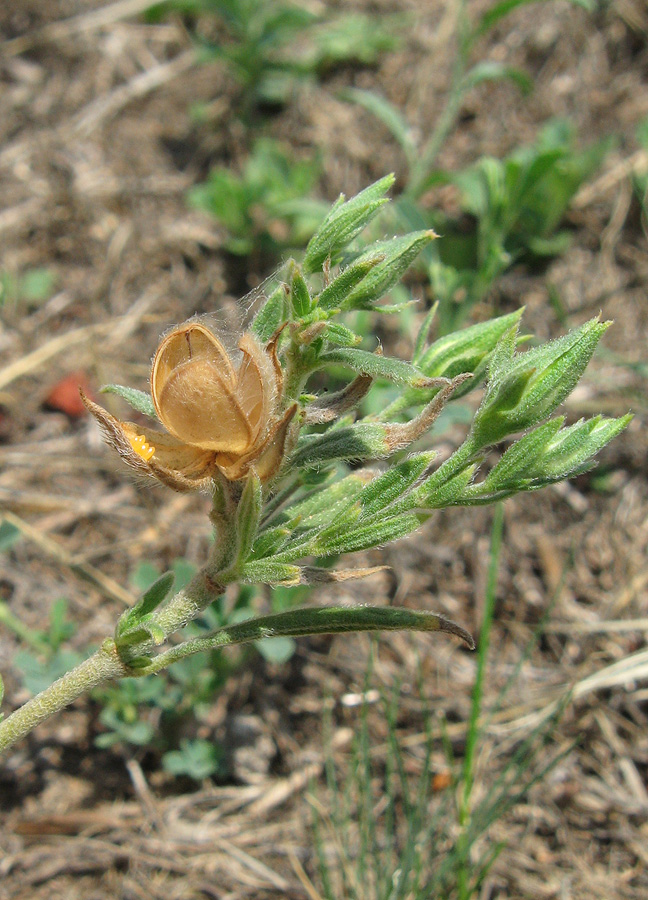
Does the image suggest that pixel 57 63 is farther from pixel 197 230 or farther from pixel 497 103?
pixel 497 103

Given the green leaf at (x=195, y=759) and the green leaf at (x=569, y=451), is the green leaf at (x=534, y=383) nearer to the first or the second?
the green leaf at (x=569, y=451)

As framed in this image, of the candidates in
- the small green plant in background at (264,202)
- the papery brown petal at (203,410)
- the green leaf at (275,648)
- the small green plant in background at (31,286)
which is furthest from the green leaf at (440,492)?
the small green plant in background at (31,286)

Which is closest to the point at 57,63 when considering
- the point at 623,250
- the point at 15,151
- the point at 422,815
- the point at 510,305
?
the point at 15,151

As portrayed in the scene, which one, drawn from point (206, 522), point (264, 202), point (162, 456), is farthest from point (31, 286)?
point (162, 456)

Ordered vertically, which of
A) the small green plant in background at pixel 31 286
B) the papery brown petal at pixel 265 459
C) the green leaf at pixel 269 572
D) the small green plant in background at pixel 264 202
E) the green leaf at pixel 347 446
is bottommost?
the small green plant in background at pixel 264 202

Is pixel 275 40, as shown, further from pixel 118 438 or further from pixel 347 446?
pixel 118 438
